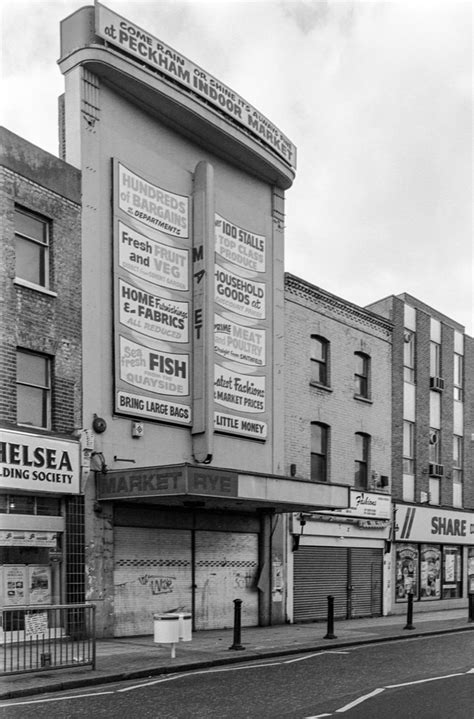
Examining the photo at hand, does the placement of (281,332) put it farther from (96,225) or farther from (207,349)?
(96,225)

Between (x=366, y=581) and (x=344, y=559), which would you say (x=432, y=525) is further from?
(x=344, y=559)

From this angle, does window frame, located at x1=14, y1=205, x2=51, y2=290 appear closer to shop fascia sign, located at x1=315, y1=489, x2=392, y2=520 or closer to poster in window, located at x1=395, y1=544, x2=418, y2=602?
shop fascia sign, located at x1=315, y1=489, x2=392, y2=520

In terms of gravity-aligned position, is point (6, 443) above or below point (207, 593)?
above

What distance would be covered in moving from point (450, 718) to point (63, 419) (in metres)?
10.3

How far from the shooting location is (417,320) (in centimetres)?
3161

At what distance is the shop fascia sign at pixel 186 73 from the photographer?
772 inches

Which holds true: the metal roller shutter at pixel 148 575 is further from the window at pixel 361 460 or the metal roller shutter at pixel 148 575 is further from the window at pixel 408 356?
the window at pixel 408 356

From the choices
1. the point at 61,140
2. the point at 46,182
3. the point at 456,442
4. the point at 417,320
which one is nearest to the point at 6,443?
the point at 46,182

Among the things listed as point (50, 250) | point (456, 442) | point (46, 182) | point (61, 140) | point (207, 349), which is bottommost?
point (456, 442)

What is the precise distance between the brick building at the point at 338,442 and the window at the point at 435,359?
3276 millimetres

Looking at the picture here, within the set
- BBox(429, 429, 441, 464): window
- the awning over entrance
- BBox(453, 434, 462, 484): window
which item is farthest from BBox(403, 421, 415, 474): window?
the awning over entrance

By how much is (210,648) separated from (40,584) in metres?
3.55

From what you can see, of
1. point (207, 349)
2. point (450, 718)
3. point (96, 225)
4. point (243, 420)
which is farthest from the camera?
point (243, 420)

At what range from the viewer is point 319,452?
26297 millimetres
